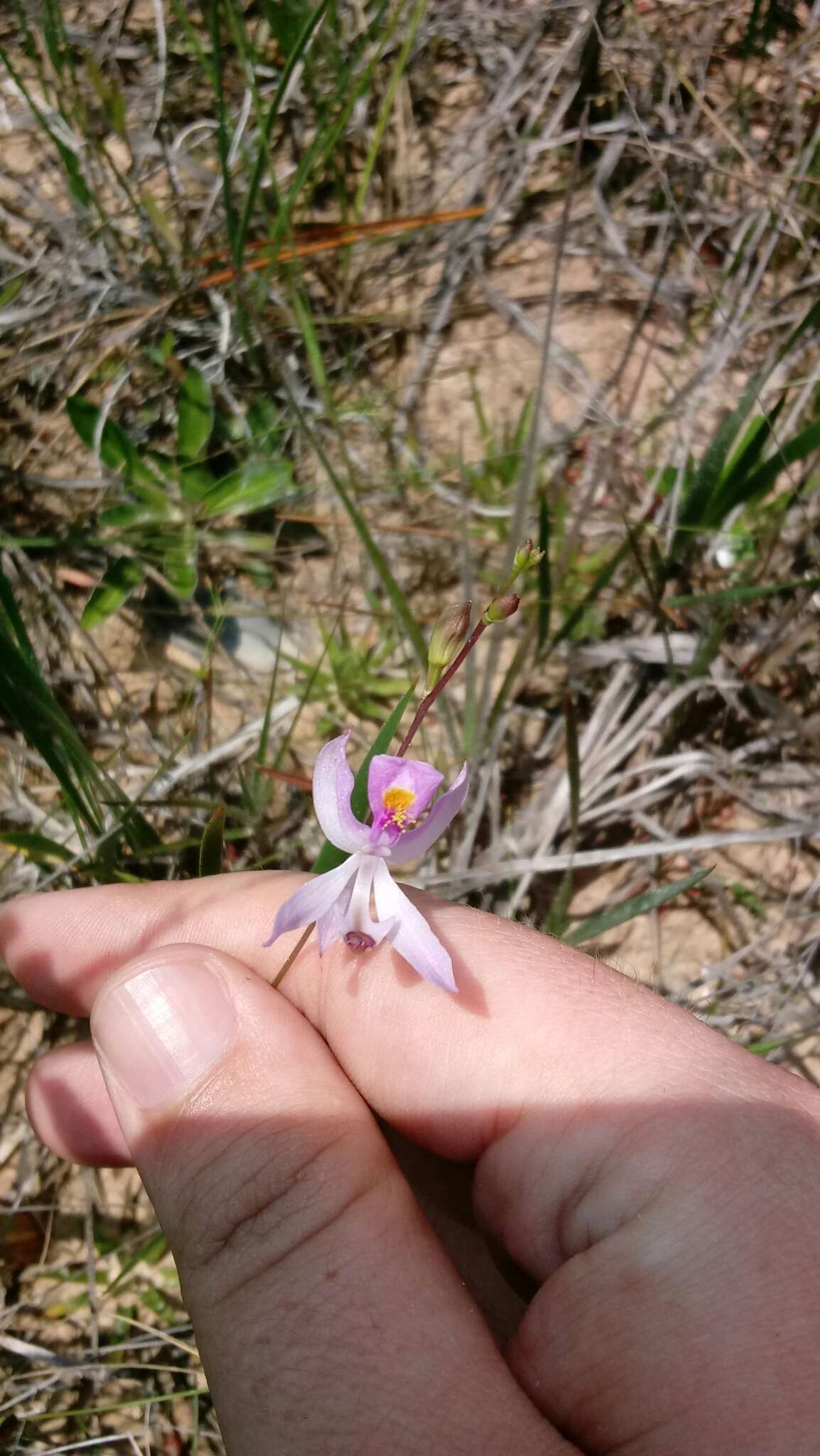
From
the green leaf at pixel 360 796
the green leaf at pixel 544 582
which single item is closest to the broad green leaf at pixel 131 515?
the green leaf at pixel 544 582

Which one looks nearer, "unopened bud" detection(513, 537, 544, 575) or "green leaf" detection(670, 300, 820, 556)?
"unopened bud" detection(513, 537, 544, 575)

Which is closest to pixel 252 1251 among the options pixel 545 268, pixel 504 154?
pixel 545 268

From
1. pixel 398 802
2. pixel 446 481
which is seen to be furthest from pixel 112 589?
pixel 398 802

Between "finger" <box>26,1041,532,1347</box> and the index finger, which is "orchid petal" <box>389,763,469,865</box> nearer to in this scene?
the index finger

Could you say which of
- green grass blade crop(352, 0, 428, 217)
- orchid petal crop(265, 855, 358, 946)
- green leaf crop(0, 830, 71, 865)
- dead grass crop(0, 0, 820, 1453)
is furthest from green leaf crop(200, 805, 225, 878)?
green grass blade crop(352, 0, 428, 217)

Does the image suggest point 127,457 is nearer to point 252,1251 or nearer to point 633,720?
point 633,720

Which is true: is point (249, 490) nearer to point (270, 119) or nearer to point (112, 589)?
point (112, 589)
